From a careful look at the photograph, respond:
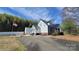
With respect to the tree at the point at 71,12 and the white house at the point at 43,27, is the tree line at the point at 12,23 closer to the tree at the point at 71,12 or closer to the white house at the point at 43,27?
the white house at the point at 43,27

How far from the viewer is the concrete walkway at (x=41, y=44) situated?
1.08 meters

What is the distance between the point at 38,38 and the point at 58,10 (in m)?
0.21

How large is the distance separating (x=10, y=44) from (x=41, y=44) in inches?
7.5

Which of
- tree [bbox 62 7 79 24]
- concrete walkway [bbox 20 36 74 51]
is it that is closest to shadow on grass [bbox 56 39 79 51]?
concrete walkway [bbox 20 36 74 51]

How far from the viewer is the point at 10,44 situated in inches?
42.6

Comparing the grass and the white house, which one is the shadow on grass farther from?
the grass

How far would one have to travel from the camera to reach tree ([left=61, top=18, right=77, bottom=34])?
1.09m

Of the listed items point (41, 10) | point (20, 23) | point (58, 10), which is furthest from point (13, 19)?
point (58, 10)

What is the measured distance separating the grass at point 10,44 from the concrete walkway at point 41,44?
1.2 inches

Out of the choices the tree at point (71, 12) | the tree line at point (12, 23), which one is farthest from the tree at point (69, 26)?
the tree line at point (12, 23)

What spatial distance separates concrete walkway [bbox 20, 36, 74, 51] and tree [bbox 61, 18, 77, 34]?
101 mm

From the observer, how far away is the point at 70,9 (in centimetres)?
110
